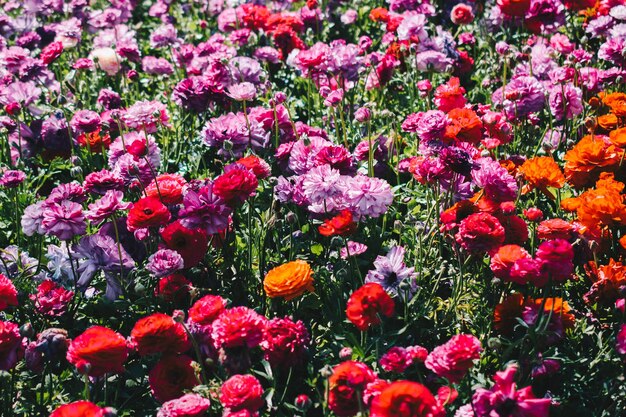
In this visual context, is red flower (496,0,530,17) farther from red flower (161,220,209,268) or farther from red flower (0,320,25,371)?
red flower (0,320,25,371)

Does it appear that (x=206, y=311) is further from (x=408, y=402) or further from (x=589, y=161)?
(x=589, y=161)

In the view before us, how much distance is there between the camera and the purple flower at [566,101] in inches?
145

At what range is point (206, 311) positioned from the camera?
95.0 inches

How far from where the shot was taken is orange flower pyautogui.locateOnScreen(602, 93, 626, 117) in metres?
3.49

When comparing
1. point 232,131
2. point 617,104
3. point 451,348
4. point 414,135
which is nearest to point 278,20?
point 414,135

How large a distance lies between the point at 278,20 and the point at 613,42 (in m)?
1.81

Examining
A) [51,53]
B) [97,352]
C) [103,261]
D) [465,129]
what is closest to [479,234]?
[465,129]

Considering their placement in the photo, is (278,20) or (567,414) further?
(278,20)

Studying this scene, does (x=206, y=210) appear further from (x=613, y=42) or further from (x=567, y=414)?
(x=613, y=42)

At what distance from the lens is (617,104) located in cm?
354

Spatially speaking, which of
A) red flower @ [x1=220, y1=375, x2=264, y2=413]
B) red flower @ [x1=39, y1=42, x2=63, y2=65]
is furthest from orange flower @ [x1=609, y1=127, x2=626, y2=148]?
red flower @ [x1=39, y1=42, x2=63, y2=65]

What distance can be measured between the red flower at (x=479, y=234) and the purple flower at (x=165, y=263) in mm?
900

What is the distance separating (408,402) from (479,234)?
2.41ft

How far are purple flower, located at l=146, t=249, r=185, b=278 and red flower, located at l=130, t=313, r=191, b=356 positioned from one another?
30 cm
